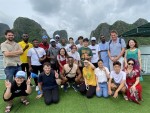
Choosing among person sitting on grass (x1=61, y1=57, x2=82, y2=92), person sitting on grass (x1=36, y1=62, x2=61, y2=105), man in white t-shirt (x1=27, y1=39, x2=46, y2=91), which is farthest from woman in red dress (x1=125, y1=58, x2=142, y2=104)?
man in white t-shirt (x1=27, y1=39, x2=46, y2=91)

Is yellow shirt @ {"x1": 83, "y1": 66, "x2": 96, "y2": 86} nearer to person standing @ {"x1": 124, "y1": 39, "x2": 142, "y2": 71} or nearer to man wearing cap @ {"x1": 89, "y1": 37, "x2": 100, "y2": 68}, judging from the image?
man wearing cap @ {"x1": 89, "y1": 37, "x2": 100, "y2": 68}

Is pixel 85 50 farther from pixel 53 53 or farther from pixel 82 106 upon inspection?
pixel 82 106

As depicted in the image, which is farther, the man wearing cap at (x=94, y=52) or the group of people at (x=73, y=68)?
the man wearing cap at (x=94, y=52)

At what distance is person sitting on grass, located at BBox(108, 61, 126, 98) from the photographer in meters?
5.69

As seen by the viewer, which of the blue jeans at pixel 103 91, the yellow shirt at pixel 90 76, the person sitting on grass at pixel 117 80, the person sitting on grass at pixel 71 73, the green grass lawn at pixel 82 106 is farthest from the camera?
the person sitting on grass at pixel 71 73

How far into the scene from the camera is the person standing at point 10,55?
5344 millimetres

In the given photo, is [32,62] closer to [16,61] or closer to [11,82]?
Answer: [16,61]

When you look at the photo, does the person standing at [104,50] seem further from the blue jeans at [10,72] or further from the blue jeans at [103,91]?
the blue jeans at [10,72]

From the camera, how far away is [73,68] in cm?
646

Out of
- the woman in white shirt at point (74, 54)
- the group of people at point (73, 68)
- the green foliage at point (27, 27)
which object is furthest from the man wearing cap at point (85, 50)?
the green foliage at point (27, 27)

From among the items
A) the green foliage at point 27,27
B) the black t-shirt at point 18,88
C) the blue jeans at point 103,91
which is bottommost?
the blue jeans at point 103,91

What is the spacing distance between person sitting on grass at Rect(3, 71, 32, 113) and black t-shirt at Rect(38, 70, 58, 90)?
0.54 meters

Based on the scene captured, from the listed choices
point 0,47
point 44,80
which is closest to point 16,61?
point 0,47

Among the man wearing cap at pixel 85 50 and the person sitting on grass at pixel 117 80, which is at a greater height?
the man wearing cap at pixel 85 50
